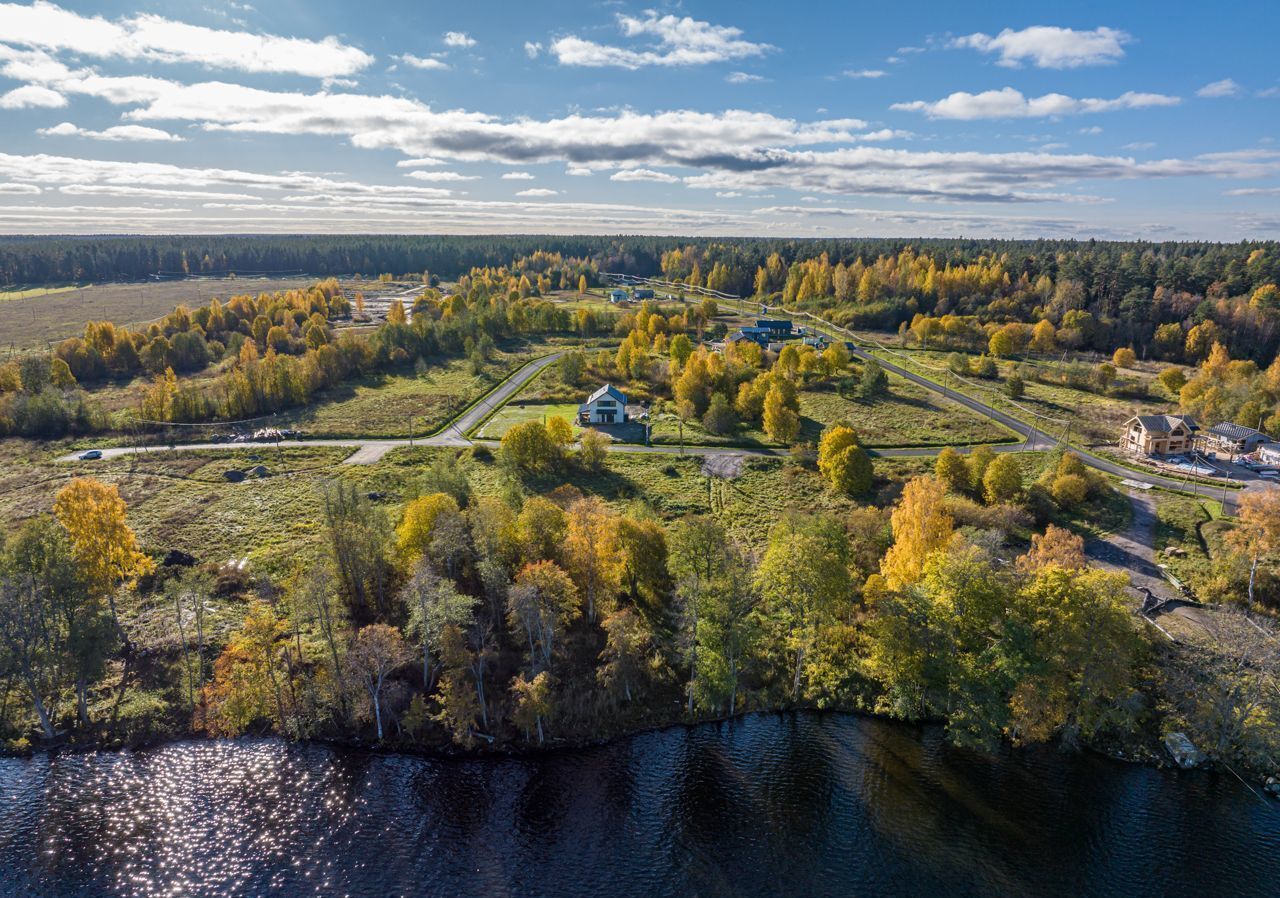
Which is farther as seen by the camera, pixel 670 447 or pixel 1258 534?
pixel 670 447

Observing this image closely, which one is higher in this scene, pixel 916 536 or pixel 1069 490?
pixel 916 536

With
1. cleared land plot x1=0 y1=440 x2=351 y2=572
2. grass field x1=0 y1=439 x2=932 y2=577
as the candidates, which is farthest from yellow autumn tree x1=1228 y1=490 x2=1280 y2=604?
cleared land plot x1=0 y1=440 x2=351 y2=572

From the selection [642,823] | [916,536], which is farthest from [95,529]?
[916,536]

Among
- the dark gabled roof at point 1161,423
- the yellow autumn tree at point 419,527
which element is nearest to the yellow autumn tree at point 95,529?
the yellow autumn tree at point 419,527

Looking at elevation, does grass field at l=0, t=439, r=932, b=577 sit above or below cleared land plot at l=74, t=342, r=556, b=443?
below

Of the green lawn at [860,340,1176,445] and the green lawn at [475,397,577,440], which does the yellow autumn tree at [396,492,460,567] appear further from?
the green lawn at [860,340,1176,445]

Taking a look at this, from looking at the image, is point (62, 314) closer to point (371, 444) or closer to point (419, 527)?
point (371, 444)

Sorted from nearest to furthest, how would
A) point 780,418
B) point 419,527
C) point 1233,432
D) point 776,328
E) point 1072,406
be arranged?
point 419,527, point 1233,432, point 780,418, point 1072,406, point 776,328

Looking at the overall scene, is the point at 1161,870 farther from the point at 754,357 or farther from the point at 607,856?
the point at 754,357
